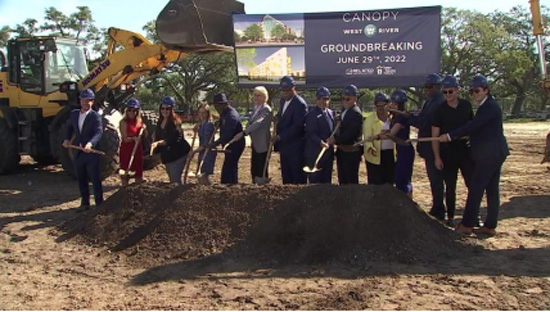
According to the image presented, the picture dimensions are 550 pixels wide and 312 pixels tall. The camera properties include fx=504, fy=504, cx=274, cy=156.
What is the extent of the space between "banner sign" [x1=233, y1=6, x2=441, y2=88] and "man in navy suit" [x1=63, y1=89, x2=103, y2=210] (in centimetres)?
439

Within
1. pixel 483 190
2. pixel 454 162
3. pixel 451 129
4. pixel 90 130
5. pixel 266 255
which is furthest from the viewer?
pixel 90 130

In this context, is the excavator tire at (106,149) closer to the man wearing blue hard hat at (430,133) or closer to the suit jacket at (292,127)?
the suit jacket at (292,127)

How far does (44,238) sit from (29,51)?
18.6 ft

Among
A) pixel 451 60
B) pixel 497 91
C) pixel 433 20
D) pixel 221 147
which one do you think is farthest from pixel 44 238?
pixel 497 91

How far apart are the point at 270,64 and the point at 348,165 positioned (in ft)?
18.4

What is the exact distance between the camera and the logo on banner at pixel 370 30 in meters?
10.7

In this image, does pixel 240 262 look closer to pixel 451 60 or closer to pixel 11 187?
pixel 11 187

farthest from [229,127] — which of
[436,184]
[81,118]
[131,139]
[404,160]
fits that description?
[436,184]

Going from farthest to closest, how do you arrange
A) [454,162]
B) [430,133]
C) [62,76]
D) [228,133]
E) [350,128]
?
[62,76] < [228,133] < [350,128] < [430,133] < [454,162]

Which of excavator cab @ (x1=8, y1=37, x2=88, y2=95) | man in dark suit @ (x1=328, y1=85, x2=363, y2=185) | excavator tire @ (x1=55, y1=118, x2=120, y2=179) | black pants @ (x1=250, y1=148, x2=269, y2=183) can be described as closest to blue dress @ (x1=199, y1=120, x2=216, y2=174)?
black pants @ (x1=250, y1=148, x2=269, y2=183)

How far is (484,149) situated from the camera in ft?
17.9

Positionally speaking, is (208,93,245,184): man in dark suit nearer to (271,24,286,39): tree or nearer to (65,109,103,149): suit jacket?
(65,109,103,149): suit jacket

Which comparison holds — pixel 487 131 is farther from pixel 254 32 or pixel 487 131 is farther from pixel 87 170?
pixel 254 32

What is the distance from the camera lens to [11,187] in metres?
9.64
